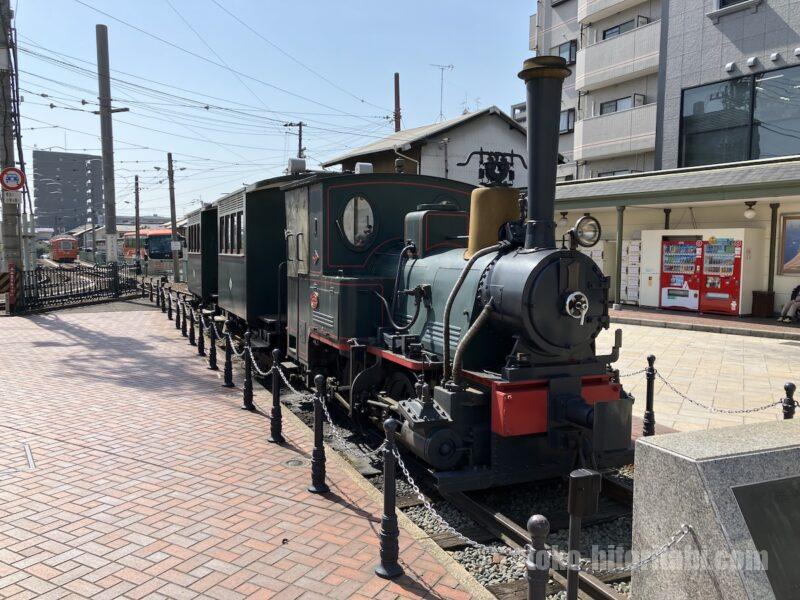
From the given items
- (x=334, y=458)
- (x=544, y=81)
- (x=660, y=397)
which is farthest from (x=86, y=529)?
(x=660, y=397)

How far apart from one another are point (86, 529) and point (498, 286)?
11.7 ft

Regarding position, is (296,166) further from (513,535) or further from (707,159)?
(707,159)

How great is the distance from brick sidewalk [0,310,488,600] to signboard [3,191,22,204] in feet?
32.3

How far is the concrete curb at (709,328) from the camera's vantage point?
1339 cm

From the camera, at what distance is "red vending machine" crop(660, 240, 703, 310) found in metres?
16.8

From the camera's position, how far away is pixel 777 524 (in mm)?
2916

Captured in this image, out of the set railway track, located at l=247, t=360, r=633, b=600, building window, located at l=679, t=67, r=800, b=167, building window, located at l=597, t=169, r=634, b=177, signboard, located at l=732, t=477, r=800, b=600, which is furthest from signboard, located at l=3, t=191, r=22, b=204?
building window, located at l=679, t=67, r=800, b=167

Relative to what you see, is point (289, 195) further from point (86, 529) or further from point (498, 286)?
point (86, 529)

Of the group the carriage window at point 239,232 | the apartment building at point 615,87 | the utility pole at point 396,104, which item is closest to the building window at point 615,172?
the apartment building at point 615,87

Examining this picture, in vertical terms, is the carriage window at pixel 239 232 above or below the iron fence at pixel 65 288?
above

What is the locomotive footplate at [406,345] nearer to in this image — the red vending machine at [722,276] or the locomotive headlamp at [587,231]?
the locomotive headlamp at [587,231]

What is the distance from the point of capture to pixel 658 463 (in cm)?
308

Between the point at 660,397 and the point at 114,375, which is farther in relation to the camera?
the point at 114,375

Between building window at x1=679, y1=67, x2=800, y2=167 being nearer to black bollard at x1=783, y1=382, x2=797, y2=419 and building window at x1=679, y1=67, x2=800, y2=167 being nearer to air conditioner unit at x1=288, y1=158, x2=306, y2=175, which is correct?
black bollard at x1=783, y1=382, x2=797, y2=419
